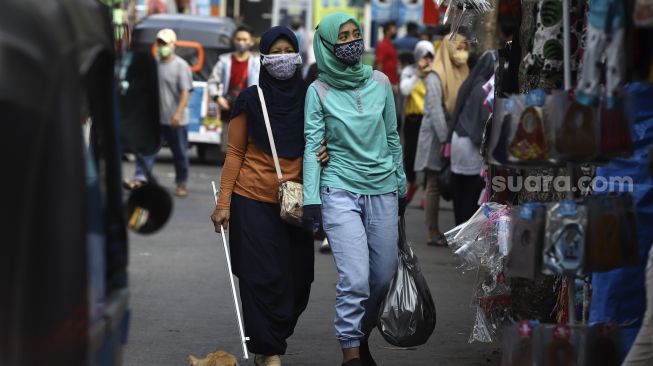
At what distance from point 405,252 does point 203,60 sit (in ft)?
51.1

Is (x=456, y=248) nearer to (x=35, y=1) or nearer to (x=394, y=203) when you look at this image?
(x=394, y=203)

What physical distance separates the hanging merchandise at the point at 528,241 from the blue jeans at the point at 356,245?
6.20ft

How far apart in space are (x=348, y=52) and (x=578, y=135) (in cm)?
238

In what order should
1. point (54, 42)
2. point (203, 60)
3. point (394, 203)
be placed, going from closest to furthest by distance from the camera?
point (54, 42) → point (394, 203) → point (203, 60)

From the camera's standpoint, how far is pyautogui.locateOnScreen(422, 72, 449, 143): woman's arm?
12.8 meters

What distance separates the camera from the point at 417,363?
8.07 metres

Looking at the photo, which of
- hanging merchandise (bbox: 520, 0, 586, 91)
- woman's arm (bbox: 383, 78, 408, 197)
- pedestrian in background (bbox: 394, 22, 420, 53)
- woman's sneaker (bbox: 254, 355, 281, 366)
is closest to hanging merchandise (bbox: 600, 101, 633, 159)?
hanging merchandise (bbox: 520, 0, 586, 91)

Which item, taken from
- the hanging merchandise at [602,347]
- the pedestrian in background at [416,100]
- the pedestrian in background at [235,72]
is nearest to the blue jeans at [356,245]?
the hanging merchandise at [602,347]

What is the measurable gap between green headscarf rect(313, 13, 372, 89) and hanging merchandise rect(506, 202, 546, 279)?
6.75 ft

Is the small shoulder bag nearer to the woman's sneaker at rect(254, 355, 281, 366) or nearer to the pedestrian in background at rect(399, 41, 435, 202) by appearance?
the woman's sneaker at rect(254, 355, 281, 366)

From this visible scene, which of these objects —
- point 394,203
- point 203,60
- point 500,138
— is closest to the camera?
point 500,138

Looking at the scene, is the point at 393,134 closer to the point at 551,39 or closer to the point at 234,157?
the point at 234,157

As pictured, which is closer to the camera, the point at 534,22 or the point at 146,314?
the point at 534,22

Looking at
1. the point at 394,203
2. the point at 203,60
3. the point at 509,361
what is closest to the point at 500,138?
the point at 509,361
